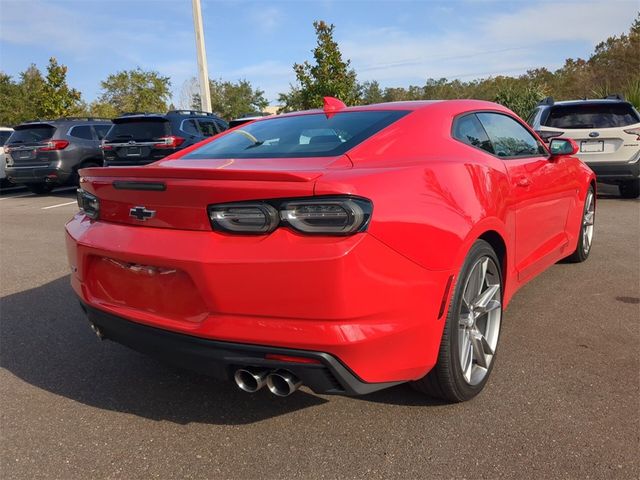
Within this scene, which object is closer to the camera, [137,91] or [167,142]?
[167,142]

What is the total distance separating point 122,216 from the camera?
2461mm

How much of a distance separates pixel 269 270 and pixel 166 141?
9.45 meters

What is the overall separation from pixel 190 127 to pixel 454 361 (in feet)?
33.1

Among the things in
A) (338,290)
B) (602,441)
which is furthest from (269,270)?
(602,441)

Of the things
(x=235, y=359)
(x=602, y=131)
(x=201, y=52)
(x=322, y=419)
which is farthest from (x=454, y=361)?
(x=201, y=52)

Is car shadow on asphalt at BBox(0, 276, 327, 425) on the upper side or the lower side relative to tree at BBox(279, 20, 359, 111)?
lower

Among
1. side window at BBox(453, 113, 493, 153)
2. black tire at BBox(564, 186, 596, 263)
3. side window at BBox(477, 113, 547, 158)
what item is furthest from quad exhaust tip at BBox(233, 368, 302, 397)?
black tire at BBox(564, 186, 596, 263)

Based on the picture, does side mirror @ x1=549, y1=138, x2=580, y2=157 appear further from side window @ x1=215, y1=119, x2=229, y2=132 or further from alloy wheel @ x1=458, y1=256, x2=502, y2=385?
side window @ x1=215, y1=119, x2=229, y2=132

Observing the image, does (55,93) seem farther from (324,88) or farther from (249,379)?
(249,379)

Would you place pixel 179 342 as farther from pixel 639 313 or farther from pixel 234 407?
pixel 639 313

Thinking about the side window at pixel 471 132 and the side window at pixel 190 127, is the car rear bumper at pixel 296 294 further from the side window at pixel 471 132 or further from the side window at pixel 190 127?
the side window at pixel 190 127

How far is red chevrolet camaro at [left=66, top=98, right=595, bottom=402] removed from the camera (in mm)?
2027

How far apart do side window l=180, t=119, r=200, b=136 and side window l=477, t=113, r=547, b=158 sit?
341 inches

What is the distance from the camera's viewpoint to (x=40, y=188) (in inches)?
535
